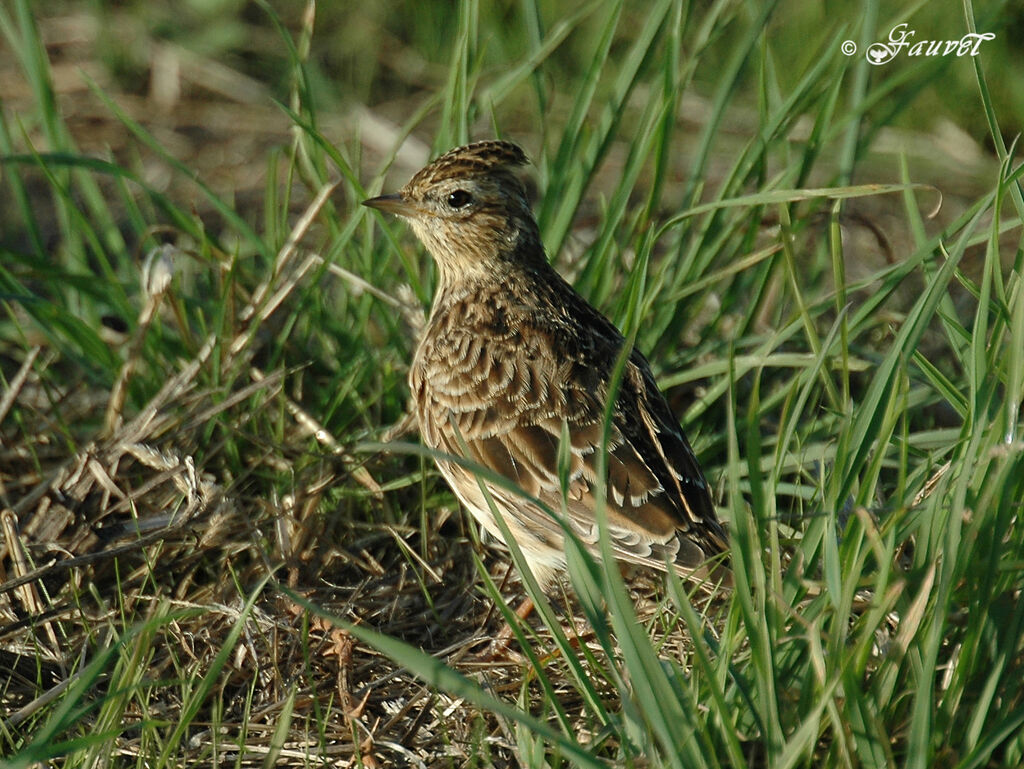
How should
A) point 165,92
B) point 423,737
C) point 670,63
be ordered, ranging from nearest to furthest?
point 423,737, point 670,63, point 165,92

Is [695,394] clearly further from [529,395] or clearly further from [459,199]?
[459,199]

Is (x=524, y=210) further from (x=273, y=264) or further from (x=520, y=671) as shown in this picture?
(x=520, y=671)

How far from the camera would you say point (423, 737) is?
145 inches

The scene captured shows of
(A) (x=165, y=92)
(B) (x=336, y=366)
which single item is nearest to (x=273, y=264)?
(B) (x=336, y=366)

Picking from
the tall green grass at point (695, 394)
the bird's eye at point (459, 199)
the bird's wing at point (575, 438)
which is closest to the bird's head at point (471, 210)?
the bird's eye at point (459, 199)

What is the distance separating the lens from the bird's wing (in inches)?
150

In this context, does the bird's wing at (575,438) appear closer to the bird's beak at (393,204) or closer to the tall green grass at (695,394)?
the tall green grass at (695,394)

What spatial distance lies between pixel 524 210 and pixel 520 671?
1.80 m

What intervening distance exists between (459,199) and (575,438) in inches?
45.8

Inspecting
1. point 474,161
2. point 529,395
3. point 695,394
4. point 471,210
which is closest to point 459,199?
point 471,210

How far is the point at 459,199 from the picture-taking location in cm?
469

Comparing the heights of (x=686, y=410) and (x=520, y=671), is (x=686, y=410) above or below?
above

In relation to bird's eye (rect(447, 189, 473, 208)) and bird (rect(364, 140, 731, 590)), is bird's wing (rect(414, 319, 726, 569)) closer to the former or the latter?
bird (rect(364, 140, 731, 590))

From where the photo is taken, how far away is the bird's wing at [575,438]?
381 cm
